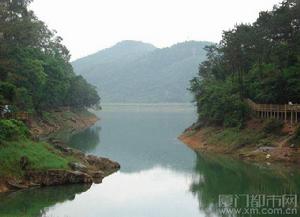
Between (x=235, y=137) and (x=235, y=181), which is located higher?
(x=235, y=137)

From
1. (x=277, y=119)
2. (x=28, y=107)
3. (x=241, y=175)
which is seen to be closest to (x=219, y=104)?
(x=277, y=119)

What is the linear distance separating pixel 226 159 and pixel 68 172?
2405 centimetres

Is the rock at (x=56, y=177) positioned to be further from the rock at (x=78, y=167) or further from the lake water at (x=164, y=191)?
the rock at (x=78, y=167)

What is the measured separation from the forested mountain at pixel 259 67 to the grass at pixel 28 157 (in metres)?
32.4

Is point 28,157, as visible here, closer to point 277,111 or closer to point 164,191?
point 164,191

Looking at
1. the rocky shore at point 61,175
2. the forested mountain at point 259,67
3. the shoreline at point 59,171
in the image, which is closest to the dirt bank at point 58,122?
the shoreline at point 59,171

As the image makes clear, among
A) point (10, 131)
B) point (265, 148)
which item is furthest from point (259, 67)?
point (10, 131)

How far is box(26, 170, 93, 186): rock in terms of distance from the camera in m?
42.8

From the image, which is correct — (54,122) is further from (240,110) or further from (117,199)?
(117,199)

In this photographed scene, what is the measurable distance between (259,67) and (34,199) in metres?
45.3

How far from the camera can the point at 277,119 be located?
214ft

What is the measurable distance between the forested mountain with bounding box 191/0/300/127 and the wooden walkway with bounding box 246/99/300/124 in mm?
1499

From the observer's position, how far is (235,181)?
158 feet

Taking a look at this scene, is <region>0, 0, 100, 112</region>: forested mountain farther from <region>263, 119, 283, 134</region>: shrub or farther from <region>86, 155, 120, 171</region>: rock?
<region>263, 119, 283, 134</region>: shrub
